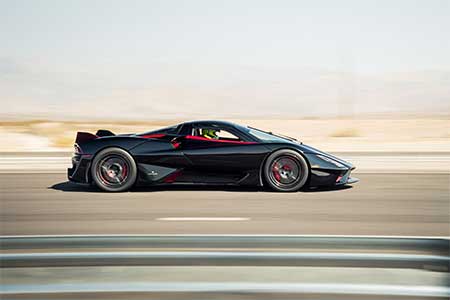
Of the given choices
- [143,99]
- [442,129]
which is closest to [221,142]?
[442,129]

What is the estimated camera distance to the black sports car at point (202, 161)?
985 cm

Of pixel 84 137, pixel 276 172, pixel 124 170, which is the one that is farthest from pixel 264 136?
pixel 84 137

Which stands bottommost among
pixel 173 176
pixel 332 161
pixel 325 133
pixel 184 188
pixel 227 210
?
pixel 227 210

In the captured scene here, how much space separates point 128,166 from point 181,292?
6140mm

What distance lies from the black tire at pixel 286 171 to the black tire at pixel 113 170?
1.90 metres

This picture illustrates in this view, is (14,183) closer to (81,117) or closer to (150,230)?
(150,230)

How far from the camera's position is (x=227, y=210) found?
854cm

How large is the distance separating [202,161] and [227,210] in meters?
1.53

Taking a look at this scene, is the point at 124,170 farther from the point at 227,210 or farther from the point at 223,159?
the point at 227,210

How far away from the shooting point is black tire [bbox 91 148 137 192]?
1005 cm

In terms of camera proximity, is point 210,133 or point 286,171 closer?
point 286,171

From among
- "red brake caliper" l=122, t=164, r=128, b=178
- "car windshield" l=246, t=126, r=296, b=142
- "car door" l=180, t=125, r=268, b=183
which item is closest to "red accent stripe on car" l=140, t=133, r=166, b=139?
"car door" l=180, t=125, r=268, b=183

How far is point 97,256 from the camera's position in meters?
4.48

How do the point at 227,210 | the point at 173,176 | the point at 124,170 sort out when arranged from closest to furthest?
1. the point at 227,210
2. the point at 173,176
3. the point at 124,170
